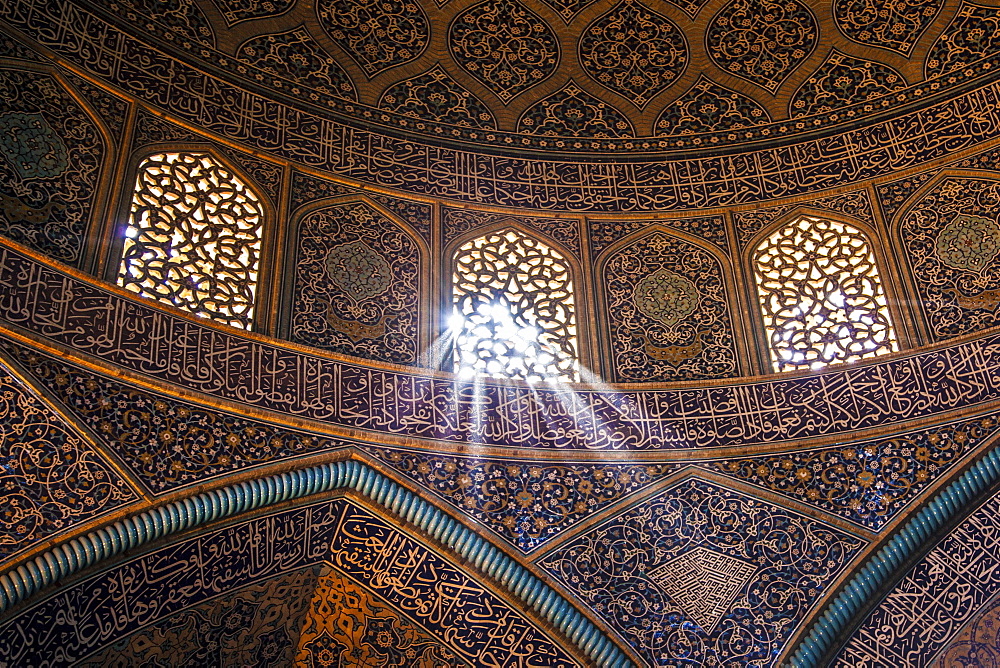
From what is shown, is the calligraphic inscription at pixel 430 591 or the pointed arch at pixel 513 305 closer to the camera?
the calligraphic inscription at pixel 430 591

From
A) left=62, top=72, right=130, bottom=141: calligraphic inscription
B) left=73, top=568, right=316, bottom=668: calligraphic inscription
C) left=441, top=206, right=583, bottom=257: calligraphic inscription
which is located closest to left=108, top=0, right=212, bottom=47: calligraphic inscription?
left=62, top=72, right=130, bottom=141: calligraphic inscription


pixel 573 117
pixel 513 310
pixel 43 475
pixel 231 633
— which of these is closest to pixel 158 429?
pixel 43 475

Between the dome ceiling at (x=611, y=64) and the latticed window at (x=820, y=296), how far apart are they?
0.95m

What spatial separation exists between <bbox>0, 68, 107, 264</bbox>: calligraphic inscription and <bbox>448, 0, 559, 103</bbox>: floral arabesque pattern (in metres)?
2.83

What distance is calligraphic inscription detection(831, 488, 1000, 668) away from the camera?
6.20m

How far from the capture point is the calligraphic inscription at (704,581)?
20.9 ft

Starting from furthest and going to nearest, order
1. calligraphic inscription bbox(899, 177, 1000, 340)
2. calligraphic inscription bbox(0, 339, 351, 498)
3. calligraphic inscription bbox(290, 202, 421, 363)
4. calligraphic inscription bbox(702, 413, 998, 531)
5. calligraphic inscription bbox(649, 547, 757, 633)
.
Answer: calligraphic inscription bbox(899, 177, 1000, 340)
calligraphic inscription bbox(290, 202, 421, 363)
calligraphic inscription bbox(702, 413, 998, 531)
calligraphic inscription bbox(649, 547, 757, 633)
calligraphic inscription bbox(0, 339, 351, 498)

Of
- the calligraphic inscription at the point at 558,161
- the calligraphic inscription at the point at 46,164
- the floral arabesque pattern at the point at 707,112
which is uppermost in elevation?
the floral arabesque pattern at the point at 707,112

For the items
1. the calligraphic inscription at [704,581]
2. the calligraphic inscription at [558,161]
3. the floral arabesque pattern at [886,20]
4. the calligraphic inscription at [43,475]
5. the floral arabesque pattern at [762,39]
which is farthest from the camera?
the floral arabesque pattern at [762,39]

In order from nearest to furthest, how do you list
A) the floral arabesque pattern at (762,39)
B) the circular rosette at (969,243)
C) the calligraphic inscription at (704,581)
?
1. the calligraphic inscription at (704,581)
2. the circular rosette at (969,243)
3. the floral arabesque pattern at (762,39)

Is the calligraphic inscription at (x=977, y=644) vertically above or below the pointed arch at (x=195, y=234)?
below

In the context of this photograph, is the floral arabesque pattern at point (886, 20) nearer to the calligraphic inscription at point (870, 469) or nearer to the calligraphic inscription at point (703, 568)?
the calligraphic inscription at point (870, 469)

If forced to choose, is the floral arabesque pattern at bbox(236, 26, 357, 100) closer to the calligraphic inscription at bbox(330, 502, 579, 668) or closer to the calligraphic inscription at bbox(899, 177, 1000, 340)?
the calligraphic inscription at bbox(330, 502, 579, 668)

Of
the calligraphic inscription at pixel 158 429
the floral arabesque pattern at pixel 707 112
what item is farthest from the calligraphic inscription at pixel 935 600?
the floral arabesque pattern at pixel 707 112
